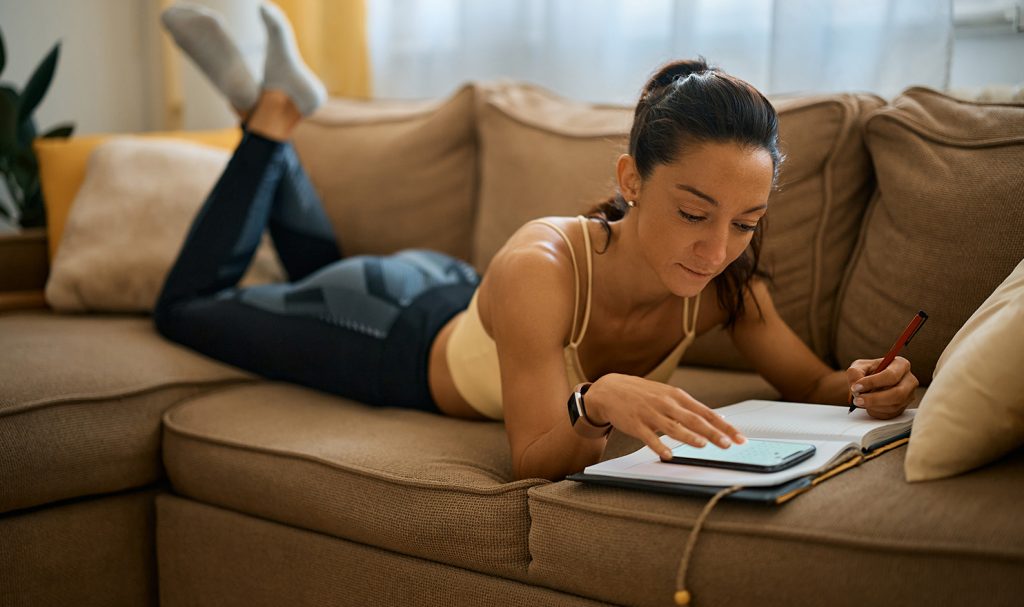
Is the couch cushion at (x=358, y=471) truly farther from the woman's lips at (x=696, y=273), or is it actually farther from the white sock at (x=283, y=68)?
the white sock at (x=283, y=68)

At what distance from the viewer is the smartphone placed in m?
1.09

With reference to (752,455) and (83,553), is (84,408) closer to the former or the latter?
(83,553)

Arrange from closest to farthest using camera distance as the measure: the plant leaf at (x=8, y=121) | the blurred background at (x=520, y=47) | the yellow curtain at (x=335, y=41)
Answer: the blurred background at (x=520, y=47) < the plant leaf at (x=8, y=121) < the yellow curtain at (x=335, y=41)

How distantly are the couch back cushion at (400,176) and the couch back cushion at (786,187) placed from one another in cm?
18

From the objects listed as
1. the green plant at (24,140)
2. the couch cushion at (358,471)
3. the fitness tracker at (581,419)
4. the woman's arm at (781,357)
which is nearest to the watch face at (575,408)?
the fitness tracker at (581,419)

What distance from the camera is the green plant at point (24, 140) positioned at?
2732mm

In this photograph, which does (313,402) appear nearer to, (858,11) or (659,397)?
(659,397)

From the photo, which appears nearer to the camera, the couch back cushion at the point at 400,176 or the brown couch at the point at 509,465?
the brown couch at the point at 509,465

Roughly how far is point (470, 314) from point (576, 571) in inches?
23.7

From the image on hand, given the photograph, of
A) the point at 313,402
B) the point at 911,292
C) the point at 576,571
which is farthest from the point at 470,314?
the point at 911,292

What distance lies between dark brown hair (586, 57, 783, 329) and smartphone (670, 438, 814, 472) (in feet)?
1.20

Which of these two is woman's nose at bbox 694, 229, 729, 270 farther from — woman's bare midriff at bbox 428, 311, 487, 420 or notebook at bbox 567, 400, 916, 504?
woman's bare midriff at bbox 428, 311, 487, 420

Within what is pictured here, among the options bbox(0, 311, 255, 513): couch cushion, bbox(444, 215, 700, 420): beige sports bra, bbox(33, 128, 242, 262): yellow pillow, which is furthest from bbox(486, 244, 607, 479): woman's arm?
bbox(33, 128, 242, 262): yellow pillow

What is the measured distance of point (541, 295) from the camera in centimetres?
136
